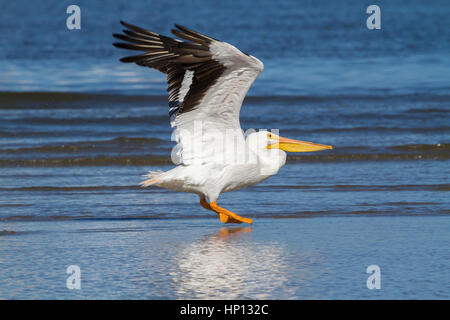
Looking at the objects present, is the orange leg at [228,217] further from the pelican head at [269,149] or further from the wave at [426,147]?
the wave at [426,147]

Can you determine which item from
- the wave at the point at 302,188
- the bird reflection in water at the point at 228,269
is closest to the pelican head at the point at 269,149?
the bird reflection in water at the point at 228,269

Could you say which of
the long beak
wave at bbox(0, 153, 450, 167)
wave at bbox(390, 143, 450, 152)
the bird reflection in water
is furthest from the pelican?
wave at bbox(390, 143, 450, 152)

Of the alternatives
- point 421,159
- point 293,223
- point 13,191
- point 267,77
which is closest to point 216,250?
point 293,223

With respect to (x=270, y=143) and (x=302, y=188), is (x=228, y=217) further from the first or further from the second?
(x=302, y=188)

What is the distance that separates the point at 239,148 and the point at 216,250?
1336 millimetres

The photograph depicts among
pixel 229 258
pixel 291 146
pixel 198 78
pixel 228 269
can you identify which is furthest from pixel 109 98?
pixel 228 269

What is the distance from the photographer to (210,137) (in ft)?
22.5

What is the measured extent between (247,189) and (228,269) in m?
3.30

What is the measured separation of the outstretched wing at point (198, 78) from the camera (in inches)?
233

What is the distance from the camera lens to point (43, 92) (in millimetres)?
16281

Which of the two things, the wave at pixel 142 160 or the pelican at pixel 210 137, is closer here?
the pelican at pixel 210 137

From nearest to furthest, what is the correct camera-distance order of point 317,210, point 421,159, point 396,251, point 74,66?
point 396,251 → point 317,210 → point 421,159 → point 74,66

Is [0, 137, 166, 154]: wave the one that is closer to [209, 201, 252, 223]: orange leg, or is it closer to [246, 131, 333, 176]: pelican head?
[246, 131, 333, 176]: pelican head
